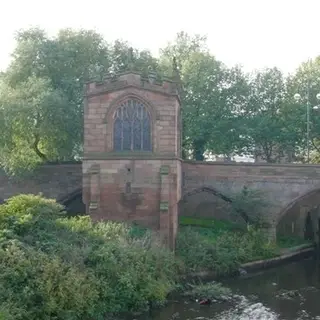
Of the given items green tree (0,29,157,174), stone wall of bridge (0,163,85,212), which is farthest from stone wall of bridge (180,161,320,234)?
green tree (0,29,157,174)

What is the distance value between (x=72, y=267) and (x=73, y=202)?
53.9 ft

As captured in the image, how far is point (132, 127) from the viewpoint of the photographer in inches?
1056

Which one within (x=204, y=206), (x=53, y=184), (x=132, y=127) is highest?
(x=132, y=127)

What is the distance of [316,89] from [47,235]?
26.2m

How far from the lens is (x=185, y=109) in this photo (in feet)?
131

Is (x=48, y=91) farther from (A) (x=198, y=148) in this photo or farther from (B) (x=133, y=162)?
(A) (x=198, y=148)

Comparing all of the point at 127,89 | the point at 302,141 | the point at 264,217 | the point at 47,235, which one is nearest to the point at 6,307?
the point at 47,235

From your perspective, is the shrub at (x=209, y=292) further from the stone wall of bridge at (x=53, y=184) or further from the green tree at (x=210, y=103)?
the green tree at (x=210, y=103)

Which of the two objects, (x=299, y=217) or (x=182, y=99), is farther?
(x=299, y=217)

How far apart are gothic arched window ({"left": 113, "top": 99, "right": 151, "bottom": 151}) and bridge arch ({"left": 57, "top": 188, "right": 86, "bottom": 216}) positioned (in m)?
8.74

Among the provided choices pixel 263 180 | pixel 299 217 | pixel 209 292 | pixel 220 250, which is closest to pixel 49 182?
pixel 220 250

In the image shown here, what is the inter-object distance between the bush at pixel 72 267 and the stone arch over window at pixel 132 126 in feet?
15.0

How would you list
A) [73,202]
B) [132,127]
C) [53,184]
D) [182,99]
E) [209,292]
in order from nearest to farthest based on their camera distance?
[209,292] < [132,127] < [53,184] < [73,202] < [182,99]

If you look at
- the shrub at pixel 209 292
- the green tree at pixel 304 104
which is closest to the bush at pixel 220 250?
the shrub at pixel 209 292
